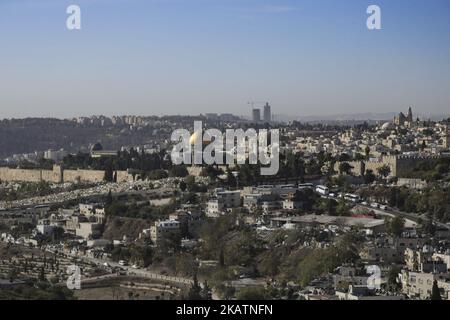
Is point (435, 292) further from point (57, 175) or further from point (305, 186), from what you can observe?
point (57, 175)

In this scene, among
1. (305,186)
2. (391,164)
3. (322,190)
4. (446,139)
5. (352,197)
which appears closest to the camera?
(352,197)

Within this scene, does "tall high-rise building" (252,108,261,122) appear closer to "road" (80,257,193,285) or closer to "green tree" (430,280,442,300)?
"road" (80,257,193,285)

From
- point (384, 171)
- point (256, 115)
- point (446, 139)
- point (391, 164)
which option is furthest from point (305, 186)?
point (256, 115)

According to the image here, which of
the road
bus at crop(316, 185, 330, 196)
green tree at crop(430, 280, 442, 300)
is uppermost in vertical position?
green tree at crop(430, 280, 442, 300)

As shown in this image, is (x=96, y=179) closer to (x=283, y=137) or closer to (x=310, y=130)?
(x=283, y=137)

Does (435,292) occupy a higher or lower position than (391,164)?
lower

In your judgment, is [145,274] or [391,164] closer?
[145,274]

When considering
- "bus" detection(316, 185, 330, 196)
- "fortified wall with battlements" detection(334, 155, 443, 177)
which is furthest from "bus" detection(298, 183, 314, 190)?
"fortified wall with battlements" detection(334, 155, 443, 177)

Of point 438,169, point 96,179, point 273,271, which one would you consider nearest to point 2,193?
point 96,179

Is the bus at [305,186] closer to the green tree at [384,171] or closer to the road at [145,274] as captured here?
the green tree at [384,171]
